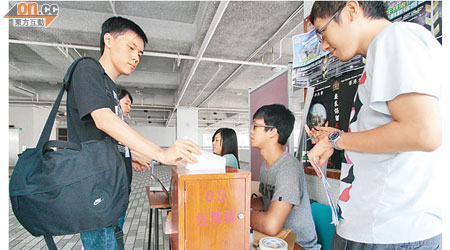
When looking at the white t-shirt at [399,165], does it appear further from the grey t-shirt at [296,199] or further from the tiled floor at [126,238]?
the tiled floor at [126,238]

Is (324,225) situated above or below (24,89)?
below

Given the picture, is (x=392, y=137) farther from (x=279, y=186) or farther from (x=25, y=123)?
(x=25, y=123)

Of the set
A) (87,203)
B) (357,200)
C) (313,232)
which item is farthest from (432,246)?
(87,203)

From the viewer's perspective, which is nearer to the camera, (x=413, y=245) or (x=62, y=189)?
(x=413, y=245)

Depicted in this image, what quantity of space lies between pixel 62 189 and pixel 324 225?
151 cm

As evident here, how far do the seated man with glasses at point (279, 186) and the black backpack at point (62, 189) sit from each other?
81 centimetres

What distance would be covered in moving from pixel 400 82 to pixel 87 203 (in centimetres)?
104

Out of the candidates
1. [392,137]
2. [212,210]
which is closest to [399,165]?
[392,137]

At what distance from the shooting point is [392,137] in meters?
0.55

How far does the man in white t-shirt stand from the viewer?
1.71 feet

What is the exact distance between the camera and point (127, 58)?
1148 mm

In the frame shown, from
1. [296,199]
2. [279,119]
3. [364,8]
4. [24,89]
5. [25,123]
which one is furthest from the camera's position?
[25,123]

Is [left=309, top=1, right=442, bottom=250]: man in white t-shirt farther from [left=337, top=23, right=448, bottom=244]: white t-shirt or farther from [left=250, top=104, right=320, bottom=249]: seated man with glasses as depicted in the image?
[left=250, top=104, right=320, bottom=249]: seated man with glasses

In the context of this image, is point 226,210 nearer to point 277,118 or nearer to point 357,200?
point 357,200
